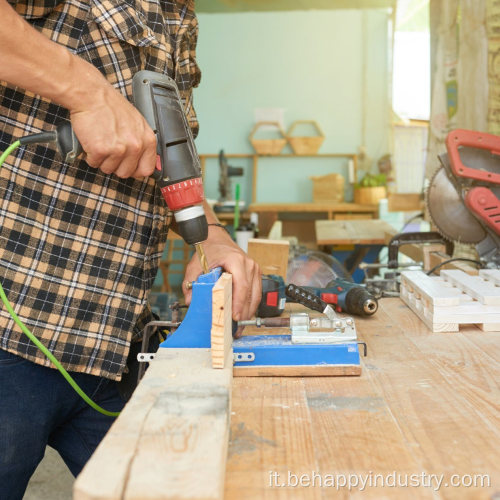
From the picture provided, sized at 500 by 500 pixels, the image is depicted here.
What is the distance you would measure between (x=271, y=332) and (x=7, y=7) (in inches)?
31.1

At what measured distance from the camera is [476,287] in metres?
1.39

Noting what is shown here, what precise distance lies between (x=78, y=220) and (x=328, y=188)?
5.67m

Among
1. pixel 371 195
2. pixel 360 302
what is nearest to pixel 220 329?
pixel 360 302

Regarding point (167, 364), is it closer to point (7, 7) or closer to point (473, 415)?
point (473, 415)

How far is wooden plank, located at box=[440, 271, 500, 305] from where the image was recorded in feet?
4.27

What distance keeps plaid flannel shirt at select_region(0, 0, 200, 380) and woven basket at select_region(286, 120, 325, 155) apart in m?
5.86

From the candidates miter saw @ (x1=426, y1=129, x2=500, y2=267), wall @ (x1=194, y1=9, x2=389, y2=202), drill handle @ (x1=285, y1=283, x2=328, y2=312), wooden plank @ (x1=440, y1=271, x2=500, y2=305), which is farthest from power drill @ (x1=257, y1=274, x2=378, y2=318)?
wall @ (x1=194, y1=9, x2=389, y2=202)

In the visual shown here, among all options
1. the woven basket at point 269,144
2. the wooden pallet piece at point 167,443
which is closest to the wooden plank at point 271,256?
the wooden pallet piece at point 167,443

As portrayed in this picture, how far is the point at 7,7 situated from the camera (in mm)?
894

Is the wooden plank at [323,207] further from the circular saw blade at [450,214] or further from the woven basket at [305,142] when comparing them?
the circular saw blade at [450,214]

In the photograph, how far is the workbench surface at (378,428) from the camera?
0.69m

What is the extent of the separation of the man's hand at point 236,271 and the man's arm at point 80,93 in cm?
28

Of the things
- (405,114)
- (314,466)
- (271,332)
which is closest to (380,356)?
(271,332)

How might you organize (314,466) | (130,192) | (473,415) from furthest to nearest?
(130,192), (473,415), (314,466)
